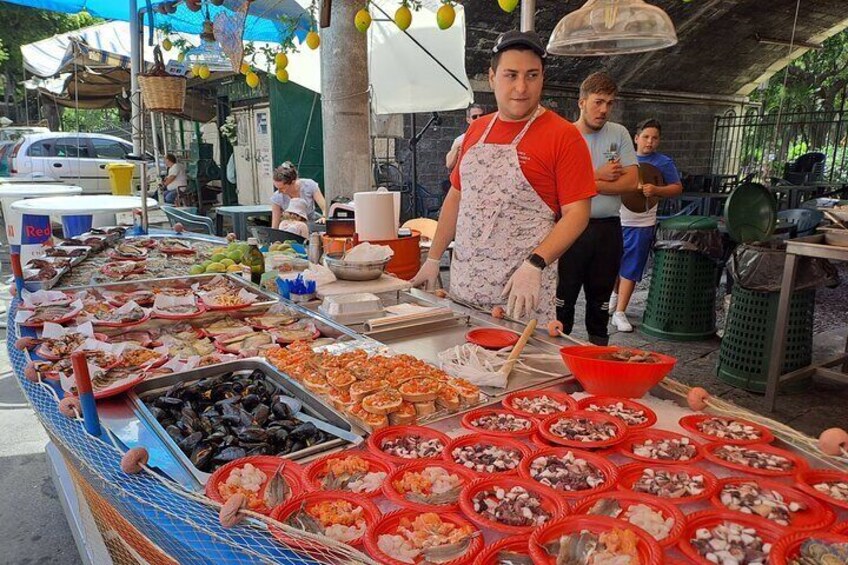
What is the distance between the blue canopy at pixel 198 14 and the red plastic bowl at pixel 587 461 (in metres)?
4.91

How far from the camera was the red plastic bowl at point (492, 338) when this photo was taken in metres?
2.03

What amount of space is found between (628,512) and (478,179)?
5.77 feet

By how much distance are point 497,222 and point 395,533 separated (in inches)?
67.7

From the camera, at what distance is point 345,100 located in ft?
15.0

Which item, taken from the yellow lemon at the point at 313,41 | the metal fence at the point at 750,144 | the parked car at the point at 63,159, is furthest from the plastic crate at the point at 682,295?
the parked car at the point at 63,159

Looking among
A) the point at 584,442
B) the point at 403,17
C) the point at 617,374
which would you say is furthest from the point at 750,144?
the point at 584,442

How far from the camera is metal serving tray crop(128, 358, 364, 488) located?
132cm

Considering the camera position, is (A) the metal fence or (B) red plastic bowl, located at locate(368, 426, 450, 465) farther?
(A) the metal fence

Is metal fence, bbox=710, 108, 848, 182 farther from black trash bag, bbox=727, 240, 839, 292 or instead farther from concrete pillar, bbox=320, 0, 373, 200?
concrete pillar, bbox=320, 0, 373, 200

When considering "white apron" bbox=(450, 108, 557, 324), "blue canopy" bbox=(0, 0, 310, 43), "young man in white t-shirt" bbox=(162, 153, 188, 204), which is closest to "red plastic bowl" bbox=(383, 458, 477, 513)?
"white apron" bbox=(450, 108, 557, 324)

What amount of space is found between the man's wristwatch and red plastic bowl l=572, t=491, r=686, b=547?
1.25m

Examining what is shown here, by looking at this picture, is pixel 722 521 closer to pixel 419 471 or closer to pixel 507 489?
pixel 507 489

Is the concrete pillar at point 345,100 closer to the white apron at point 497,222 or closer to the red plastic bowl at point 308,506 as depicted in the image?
the white apron at point 497,222

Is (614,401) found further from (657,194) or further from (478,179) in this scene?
(657,194)
